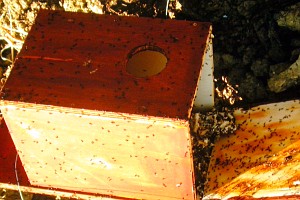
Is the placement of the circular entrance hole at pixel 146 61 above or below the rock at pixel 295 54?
below

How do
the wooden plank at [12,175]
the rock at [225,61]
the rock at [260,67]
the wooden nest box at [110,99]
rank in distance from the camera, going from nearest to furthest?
the wooden nest box at [110,99], the wooden plank at [12,175], the rock at [260,67], the rock at [225,61]

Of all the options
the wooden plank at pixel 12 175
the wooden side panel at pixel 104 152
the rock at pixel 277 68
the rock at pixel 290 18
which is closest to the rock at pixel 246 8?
the rock at pixel 290 18

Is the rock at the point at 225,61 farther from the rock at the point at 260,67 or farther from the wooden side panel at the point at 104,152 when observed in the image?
the wooden side panel at the point at 104,152

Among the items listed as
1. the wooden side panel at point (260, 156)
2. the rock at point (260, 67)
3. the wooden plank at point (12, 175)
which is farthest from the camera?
the rock at point (260, 67)

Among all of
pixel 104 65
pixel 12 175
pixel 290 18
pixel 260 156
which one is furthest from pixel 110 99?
pixel 290 18

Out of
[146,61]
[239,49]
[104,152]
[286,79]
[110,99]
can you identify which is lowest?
[104,152]

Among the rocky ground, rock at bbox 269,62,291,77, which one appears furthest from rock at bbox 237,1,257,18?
rock at bbox 269,62,291,77

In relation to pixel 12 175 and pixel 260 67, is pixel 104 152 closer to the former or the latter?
pixel 12 175
